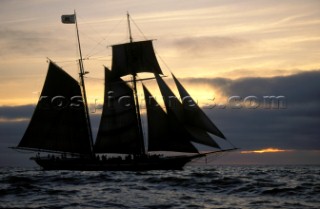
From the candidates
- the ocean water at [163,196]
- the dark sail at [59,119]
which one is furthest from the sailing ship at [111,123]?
the ocean water at [163,196]

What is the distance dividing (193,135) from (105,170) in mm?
15151

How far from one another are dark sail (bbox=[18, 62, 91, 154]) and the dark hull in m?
1.99

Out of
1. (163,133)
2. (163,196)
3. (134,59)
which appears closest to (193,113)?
(163,133)

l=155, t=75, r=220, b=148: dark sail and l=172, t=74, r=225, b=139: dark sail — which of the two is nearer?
l=172, t=74, r=225, b=139: dark sail

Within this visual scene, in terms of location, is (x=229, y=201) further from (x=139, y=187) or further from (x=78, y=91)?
(x=78, y=91)

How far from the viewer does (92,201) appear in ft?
120

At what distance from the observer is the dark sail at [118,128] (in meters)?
73.9

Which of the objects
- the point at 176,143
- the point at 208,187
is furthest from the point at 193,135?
the point at 208,187

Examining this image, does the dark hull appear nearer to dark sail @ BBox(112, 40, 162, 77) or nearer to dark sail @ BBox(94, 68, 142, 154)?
dark sail @ BBox(94, 68, 142, 154)

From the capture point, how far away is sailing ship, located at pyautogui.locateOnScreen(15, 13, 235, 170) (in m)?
71.6

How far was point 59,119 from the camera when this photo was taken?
7512 centimetres

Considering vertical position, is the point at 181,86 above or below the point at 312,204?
above

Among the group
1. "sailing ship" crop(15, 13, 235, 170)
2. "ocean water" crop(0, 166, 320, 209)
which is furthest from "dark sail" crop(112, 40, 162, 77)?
"ocean water" crop(0, 166, 320, 209)

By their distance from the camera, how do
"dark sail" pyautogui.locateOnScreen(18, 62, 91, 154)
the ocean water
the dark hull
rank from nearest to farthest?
the ocean water, the dark hull, "dark sail" pyautogui.locateOnScreen(18, 62, 91, 154)
